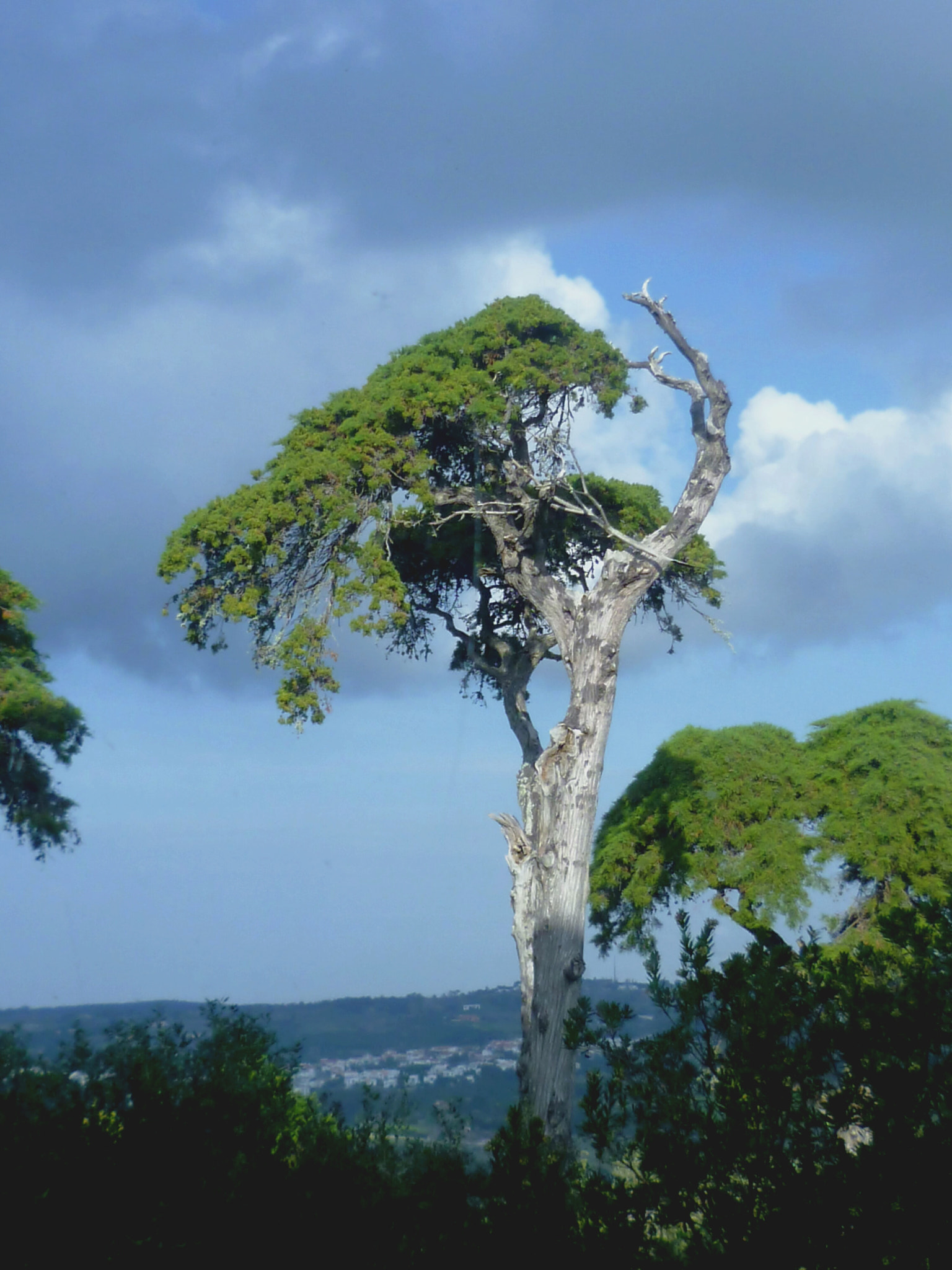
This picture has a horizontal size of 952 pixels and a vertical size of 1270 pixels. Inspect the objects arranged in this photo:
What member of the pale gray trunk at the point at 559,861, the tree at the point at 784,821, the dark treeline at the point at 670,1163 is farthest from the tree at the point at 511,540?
the dark treeline at the point at 670,1163

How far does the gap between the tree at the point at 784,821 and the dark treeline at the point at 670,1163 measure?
43.6 ft

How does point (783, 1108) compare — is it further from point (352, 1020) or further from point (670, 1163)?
point (352, 1020)

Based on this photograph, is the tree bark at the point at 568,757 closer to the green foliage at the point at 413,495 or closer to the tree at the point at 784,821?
the green foliage at the point at 413,495

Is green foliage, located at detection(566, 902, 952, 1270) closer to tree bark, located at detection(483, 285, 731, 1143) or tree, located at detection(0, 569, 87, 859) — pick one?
tree bark, located at detection(483, 285, 731, 1143)

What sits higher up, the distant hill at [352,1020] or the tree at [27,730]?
the tree at [27,730]

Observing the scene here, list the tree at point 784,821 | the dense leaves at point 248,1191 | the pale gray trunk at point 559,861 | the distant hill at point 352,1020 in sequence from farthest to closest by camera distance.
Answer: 1. the tree at point 784,821
2. the pale gray trunk at point 559,861
3. the distant hill at point 352,1020
4. the dense leaves at point 248,1191

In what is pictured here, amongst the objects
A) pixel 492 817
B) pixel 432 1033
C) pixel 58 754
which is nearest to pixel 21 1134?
pixel 492 817

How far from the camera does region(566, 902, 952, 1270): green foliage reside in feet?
11.8

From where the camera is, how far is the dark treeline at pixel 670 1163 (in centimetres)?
362

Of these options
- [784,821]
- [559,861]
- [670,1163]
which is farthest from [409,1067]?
[784,821]

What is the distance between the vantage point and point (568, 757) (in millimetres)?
12648

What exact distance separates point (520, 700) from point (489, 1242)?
461 inches

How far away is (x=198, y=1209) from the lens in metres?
4.12

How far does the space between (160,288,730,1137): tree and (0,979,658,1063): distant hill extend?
4.81 ft
